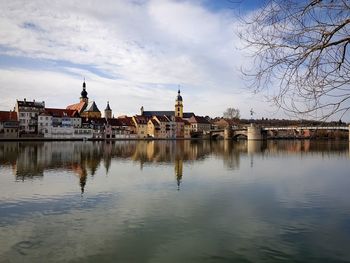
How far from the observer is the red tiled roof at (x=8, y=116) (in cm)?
9091

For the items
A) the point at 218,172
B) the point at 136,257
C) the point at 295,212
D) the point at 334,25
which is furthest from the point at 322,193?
the point at 334,25

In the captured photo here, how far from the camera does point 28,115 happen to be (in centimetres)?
9569

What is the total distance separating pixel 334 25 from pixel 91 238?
826cm

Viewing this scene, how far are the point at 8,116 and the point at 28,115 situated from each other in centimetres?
498

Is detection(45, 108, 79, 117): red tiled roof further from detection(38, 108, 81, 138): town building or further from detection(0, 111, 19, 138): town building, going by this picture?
detection(0, 111, 19, 138): town building

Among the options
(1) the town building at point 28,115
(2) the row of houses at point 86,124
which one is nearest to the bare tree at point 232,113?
(2) the row of houses at point 86,124

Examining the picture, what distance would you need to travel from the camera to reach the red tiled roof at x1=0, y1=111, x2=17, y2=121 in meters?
90.9

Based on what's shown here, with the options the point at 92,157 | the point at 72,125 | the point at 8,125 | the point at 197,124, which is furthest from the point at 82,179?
the point at 197,124

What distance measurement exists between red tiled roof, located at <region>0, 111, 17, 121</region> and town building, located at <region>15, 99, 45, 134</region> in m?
1.05

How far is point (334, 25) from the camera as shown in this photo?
567 centimetres

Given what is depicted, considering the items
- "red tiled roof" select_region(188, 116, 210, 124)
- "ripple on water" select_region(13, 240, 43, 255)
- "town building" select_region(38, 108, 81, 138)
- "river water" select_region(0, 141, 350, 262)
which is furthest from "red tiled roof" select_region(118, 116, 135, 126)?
"ripple on water" select_region(13, 240, 43, 255)

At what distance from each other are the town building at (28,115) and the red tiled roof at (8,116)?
105 cm

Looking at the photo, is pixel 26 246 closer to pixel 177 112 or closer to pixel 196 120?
pixel 196 120

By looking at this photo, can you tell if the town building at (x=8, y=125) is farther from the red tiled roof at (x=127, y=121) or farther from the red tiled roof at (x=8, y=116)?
the red tiled roof at (x=127, y=121)
